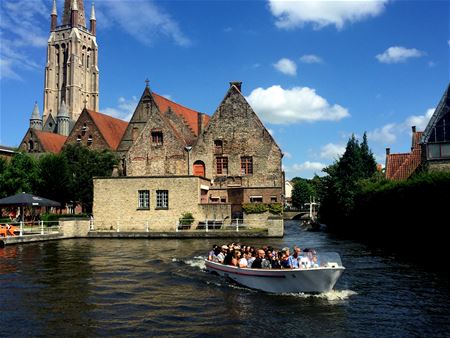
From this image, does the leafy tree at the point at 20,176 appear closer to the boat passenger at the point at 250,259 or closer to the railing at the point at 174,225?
the railing at the point at 174,225

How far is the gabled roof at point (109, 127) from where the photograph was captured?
6681cm

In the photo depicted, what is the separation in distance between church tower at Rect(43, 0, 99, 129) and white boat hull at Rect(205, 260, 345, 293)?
343ft

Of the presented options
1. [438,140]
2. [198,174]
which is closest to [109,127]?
[198,174]

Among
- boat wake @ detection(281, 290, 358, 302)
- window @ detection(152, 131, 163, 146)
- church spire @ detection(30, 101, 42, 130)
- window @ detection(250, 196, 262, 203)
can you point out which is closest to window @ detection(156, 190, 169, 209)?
window @ detection(250, 196, 262, 203)

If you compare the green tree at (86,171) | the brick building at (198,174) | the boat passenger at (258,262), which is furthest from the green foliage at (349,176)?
the boat passenger at (258,262)

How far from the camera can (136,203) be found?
133 feet

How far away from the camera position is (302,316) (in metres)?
13.2

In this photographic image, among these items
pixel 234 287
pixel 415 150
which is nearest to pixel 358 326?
pixel 234 287

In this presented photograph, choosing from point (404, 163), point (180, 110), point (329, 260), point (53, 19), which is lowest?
point (329, 260)

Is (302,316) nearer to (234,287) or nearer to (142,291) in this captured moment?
(234,287)

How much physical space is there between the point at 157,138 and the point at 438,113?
1064 inches

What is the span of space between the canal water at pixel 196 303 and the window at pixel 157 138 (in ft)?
82.2

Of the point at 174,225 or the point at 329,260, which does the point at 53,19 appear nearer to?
the point at 174,225

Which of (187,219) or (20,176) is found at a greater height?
(20,176)
